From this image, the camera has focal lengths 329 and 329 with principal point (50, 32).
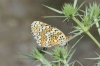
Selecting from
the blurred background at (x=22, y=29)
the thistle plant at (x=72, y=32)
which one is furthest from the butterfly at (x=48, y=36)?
the blurred background at (x=22, y=29)

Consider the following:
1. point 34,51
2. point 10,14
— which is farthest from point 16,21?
point 34,51

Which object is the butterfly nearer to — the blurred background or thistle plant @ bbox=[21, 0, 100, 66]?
thistle plant @ bbox=[21, 0, 100, 66]

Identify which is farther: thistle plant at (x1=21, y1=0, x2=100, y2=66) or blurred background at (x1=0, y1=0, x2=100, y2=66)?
blurred background at (x1=0, y1=0, x2=100, y2=66)

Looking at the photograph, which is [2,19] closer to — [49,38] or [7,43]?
[7,43]

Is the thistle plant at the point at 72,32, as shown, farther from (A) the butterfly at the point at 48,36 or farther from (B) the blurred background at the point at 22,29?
(B) the blurred background at the point at 22,29

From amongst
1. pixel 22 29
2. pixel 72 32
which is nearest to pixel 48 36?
pixel 72 32

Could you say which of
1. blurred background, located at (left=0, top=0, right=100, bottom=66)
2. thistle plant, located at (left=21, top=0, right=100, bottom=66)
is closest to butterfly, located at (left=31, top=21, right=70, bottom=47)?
thistle plant, located at (left=21, top=0, right=100, bottom=66)
